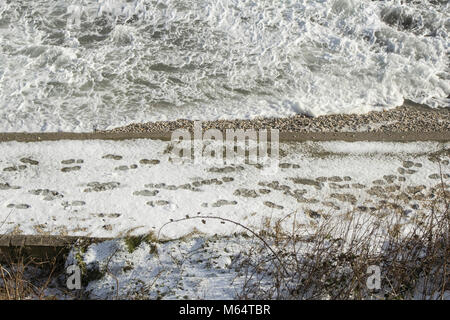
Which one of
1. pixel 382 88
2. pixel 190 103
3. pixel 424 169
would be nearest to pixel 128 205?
pixel 190 103

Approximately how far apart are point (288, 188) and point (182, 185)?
42.5 inches

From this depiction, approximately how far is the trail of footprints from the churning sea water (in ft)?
3.06


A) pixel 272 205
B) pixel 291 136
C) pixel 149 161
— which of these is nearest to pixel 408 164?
pixel 291 136

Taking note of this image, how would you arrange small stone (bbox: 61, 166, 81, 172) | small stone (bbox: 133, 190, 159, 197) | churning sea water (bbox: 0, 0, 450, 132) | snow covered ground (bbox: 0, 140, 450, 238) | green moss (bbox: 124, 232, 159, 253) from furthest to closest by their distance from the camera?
1. churning sea water (bbox: 0, 0, 450, 132)
2. small stone (bbox: 61, 166, 81, 172)
3. small stone (bbox: 133, 190, 159, 197)
4. snow covered ground (bbox: 0, 140, 450, 238)
5. green moss (bbox: 124, 232, 159, 253)

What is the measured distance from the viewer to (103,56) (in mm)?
7410

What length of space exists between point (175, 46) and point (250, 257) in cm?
455

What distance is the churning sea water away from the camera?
6523mm

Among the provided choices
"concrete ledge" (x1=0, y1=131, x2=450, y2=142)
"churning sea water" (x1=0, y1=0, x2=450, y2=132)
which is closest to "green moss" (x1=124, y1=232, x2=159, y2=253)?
"concrete ledge" (x1=0, y1=131, x2=450, y2=142)

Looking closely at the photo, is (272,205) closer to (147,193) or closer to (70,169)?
(147,193)

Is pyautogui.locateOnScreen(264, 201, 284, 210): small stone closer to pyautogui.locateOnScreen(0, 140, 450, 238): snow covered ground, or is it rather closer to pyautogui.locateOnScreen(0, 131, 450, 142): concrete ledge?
pyautogui.locateOnScreen(0, 140, 450, 238): snow covered ground

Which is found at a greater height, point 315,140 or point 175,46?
point 175,46

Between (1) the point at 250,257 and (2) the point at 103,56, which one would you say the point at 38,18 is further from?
(1) the point at 250,257

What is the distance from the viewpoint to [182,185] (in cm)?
529
